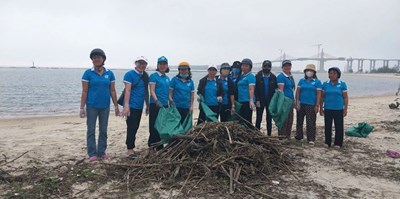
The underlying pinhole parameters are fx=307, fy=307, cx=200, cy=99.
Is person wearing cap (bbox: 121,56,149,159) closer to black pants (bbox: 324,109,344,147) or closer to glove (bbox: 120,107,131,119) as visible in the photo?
glove (bbox: 120,107,131,119)

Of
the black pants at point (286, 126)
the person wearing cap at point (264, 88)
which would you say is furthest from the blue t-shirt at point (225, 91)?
the black pants at point (286, 126)

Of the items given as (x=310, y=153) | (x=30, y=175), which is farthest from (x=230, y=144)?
(x=30, y=175)

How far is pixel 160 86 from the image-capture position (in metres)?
5.40

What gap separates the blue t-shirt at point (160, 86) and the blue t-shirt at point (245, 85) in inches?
63.7

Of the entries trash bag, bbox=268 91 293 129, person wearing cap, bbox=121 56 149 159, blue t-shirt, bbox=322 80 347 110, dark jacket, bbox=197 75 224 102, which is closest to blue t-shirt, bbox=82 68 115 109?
person wearing cap, bbox=121 56 149 159

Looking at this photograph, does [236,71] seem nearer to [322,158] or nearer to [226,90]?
[226,90]

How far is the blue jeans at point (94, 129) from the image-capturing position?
515cm

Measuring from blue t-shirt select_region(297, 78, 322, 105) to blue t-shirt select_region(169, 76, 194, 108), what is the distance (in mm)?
2554

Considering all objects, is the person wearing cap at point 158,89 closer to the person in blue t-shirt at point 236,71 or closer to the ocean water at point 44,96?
the person in blue t-shirt at point 236,71

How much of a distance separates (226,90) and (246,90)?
1.35ft

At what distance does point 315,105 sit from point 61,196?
508 centimetres

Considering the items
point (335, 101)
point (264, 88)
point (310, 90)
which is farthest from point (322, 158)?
point (264, 88)

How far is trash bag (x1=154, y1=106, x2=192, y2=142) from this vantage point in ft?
17.0

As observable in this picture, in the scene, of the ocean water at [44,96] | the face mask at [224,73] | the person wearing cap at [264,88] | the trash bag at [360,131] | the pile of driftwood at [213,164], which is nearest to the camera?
the pile of driftwood at [213,164]
